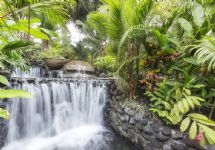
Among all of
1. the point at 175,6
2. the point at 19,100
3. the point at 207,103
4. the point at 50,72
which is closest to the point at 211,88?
the point at 207,103

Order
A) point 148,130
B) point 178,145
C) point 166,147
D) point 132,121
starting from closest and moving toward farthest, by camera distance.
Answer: point 178,145 < point 166,147 < point 148,130 < point 132,121

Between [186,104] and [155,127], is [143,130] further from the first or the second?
[186,104]

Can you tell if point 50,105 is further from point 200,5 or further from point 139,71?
point 200,5

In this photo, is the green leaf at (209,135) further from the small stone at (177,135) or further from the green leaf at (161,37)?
the green leaf at (161,37)

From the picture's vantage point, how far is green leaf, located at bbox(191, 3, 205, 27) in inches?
128

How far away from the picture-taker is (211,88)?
3355 millimetres

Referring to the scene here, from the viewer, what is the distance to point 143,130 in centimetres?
365

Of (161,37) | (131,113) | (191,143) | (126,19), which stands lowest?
(191,143)

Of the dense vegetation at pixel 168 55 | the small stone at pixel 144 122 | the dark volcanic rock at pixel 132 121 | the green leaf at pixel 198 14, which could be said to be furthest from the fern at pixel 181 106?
the green leaf at pixel 198 14

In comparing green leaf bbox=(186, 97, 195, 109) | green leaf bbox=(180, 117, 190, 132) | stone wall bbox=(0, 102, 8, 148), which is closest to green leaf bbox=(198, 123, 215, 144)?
green leaf bbox=(180, 117, 190, 132)

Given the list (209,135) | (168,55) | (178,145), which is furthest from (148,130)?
(168,55)

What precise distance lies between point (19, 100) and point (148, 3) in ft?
11.8

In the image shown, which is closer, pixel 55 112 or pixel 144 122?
pixel 144 122

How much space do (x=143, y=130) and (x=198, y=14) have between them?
241 centimetres
